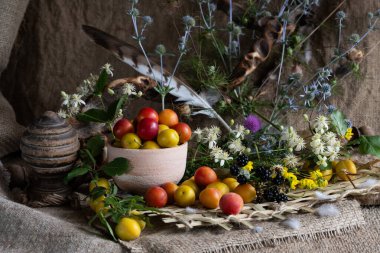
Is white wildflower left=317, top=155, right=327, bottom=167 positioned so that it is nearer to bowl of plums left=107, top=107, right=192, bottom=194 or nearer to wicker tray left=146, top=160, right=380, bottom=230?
wicker tray left=146, top=160, right=380, bottom=230

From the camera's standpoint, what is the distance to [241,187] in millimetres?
1540

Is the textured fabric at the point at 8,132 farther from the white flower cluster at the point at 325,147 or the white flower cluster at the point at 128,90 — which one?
the white flower cluster at the point at 325,147

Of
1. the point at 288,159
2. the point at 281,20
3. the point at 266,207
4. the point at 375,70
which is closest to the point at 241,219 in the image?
the point at 266,207

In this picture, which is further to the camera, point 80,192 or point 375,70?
point 375,70

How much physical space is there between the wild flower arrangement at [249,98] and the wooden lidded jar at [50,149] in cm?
7

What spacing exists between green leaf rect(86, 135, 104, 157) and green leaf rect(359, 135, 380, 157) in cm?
80

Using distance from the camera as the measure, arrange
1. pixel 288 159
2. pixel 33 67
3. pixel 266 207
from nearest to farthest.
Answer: pixel 266 207 → pixel 288 159 → pixel 33 67

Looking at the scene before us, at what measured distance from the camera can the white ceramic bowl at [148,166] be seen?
5.04ft

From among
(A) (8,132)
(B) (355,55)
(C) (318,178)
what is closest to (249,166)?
(C) (318,178)

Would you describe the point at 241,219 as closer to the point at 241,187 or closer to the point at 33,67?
the point at 241,187

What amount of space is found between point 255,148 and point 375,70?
2.07 ft

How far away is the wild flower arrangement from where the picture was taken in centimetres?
159

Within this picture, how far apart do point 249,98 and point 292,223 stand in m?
0.69

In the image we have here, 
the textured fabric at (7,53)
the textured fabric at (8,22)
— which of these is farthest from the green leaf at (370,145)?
the textured fabric at (8,22)
